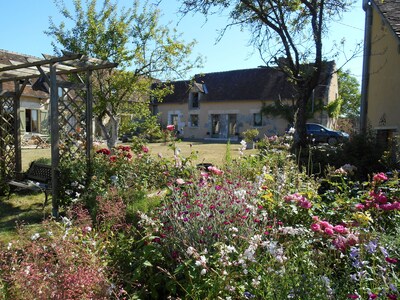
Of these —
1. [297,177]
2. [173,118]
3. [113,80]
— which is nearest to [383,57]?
[297,177]

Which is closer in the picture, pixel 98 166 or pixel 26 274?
pixel 26 274

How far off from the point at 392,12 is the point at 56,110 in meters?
7.55

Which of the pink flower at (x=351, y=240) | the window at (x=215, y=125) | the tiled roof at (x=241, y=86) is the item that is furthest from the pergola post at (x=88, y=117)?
the window at (x=215, y=125)

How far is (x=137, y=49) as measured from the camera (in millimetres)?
9219

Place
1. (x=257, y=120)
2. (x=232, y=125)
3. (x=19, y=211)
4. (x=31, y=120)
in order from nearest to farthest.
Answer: (x=19, y=211), (x=31, y=120), (x=257, y=120), (x=232, y=125)

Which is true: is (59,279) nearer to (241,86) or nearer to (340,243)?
(340,243)

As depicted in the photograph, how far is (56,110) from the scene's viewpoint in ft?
17.8

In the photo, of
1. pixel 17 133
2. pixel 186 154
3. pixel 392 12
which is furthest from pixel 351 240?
pixel 186 154

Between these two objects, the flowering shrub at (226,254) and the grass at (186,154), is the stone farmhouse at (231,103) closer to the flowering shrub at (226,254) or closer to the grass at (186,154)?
the grass at (186,154)

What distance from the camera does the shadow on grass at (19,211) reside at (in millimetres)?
4978

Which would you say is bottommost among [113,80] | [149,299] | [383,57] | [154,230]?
[149,299]

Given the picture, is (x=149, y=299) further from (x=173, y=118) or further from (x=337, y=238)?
(x=173, y=118)

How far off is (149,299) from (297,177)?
8.14 ft

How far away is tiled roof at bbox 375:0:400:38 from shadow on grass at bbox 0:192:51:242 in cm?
760
